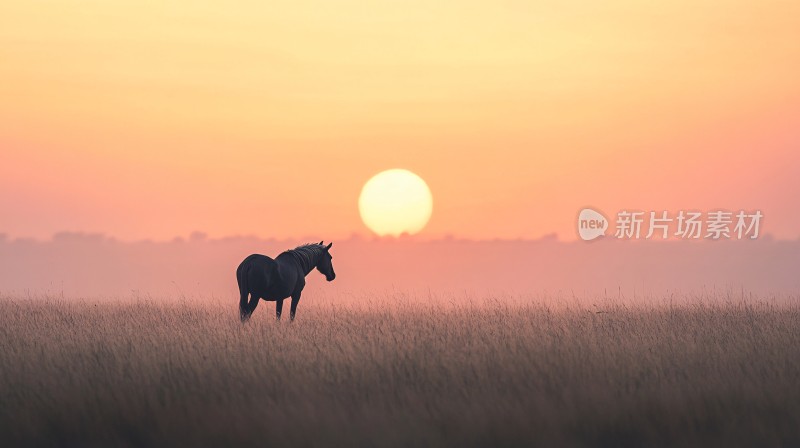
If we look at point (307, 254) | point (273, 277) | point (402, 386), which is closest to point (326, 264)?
point (307, 254)

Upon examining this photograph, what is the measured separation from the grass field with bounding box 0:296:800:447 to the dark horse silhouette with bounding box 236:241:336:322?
7.55 ft

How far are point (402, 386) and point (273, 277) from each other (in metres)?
8.93

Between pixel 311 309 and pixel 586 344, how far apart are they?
828cm

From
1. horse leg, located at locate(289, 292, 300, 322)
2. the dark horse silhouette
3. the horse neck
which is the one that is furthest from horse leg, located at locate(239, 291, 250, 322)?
the horse neck

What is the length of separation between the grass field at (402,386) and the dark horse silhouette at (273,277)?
2.30 m

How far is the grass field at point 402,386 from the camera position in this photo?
806 centimetres

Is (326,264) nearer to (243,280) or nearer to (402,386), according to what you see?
(243,280)

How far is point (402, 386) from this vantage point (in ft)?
31.4

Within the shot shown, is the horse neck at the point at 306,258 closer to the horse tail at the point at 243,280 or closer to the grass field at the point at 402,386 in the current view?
the horse tail at the point at 243,280

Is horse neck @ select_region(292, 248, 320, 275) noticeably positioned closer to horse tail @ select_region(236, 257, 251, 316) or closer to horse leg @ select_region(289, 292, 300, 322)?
horse leg @ select_region(289, 292, 300, 322)

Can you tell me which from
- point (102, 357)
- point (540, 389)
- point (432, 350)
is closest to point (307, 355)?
point (432, 350)

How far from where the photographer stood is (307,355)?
11.8 metres

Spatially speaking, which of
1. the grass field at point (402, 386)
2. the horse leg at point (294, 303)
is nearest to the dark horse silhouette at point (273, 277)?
the horse leg at point (294, 303)

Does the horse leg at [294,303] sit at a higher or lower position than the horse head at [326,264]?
lower
